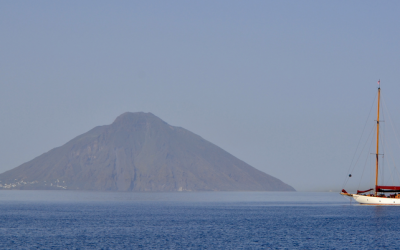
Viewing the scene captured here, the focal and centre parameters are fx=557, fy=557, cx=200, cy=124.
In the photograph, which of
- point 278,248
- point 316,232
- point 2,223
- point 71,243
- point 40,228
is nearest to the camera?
point 278,248

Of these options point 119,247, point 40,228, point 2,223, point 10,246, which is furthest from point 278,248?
point 2,223

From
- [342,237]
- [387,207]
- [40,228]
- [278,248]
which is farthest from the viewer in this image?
[387,207]

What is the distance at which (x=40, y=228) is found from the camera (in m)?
91.4

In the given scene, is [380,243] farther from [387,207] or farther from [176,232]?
[387,207]

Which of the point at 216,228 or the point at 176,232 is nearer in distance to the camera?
the point at 176,232

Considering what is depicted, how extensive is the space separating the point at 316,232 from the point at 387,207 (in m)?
65.9

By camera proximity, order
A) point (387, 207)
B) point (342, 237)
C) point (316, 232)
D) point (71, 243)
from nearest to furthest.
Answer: point (71, 243)
point (342, 237)
point (316, 232)
point (387, 207)

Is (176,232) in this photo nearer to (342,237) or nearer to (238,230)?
(238,230)

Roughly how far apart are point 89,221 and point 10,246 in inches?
1475

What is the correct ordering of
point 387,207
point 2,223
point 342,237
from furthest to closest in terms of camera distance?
point 387,207
point 2,223
point 342,237

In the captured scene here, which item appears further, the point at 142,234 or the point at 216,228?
the point at 216,228

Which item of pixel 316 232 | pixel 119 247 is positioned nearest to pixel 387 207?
pixel 316 232

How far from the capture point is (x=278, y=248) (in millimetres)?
67000

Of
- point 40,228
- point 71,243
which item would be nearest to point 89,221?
point 40,228
